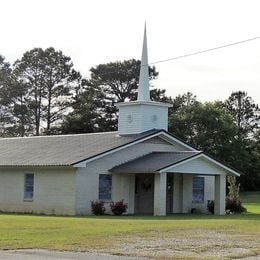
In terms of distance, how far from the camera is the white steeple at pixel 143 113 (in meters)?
41.6

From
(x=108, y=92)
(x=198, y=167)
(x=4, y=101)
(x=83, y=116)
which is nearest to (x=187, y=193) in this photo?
(x=198, y=167)

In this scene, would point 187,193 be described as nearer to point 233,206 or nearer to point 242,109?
point 233,206

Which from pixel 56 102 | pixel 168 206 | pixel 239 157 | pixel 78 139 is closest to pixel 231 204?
pixel 168 206

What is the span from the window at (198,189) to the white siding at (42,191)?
9050 mm

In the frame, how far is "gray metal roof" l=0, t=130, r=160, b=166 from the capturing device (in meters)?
37.7

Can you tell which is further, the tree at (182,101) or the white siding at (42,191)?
the tree at (182,101)

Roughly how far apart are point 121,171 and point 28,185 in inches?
212

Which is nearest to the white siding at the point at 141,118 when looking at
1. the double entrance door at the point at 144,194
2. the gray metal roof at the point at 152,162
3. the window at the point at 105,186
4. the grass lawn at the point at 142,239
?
the gray metal roof at the point at 152,162

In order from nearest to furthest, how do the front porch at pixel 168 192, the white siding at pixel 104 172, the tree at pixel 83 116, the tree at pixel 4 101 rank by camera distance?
1. the white siding at pixel 104 172
2. the front porch at pixel 168 192
3. the tree at pixel 83 116
4. the tree at pixel 4 101

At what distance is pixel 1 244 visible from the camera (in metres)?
18.5

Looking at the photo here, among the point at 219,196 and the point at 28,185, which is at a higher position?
the point at 28,185

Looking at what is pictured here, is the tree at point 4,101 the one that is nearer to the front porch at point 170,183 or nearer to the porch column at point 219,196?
the front porch at point 170,183

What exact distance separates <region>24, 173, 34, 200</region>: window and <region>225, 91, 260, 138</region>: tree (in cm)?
6828

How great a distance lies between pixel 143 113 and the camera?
136ft
